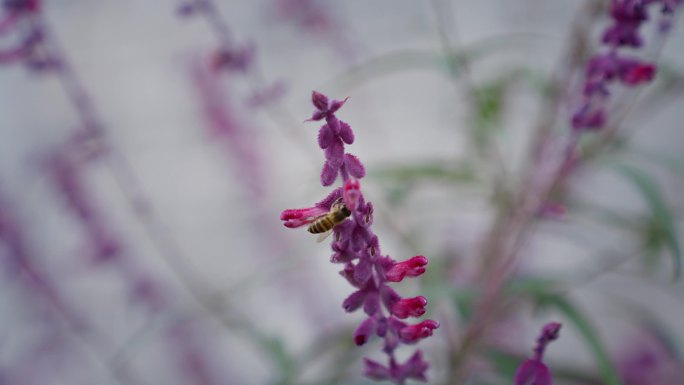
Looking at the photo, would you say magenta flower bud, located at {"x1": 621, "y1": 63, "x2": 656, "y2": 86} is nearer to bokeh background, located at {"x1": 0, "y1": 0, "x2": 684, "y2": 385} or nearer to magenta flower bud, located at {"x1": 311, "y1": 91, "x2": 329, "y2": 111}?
magenta flower bud, located at {"x1": 311, "y1": 91, "x2": 329, "y2": 111}

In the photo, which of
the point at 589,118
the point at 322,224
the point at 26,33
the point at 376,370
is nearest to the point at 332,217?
the point at 322,224

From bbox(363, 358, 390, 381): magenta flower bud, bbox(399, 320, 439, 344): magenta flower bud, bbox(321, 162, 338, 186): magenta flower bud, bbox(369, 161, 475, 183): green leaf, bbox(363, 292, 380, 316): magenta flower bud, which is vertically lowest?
bbox(363, 358, 390, 381): magenta flower bud

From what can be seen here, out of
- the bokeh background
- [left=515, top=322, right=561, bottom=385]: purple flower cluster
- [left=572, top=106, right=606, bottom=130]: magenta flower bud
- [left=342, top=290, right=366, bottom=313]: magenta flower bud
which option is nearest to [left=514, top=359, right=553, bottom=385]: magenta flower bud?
[left=515, top=322, right=561, bottom=385]: purple flower cluster

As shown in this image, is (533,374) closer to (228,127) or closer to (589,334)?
(589,334)

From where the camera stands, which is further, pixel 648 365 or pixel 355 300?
pixel 648 365

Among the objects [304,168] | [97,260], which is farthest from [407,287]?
[304,168]

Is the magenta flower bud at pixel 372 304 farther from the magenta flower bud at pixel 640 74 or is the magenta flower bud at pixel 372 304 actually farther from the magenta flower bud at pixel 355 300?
the magenta flower bud at pixel 640 74

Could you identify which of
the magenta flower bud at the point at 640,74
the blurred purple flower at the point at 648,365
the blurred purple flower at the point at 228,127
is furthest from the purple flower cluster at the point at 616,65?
the blurred purple flower at the point at 228,127
